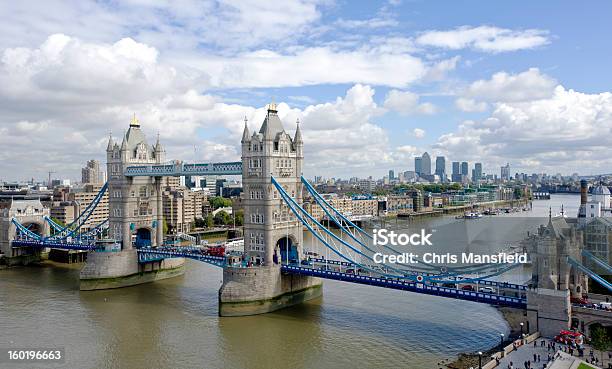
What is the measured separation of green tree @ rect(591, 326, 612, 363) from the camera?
27625 millimetres

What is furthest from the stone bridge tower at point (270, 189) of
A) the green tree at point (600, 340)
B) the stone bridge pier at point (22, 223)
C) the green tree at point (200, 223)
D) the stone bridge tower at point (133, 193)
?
the green tree at point (200, 223)

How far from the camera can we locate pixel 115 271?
2078 inches

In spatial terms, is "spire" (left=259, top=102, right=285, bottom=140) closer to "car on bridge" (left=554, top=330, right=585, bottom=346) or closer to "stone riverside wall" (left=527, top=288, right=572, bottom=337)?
"stone riverside wall" (left=527, top=288, right=572, bottom=337)

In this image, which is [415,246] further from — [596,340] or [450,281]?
[596,340]

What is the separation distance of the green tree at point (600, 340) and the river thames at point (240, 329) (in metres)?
6.12

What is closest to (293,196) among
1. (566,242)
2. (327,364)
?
(327,364)

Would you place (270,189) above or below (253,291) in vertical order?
above

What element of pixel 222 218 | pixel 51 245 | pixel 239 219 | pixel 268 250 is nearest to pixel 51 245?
pixel 51 245

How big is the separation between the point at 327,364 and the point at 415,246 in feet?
168

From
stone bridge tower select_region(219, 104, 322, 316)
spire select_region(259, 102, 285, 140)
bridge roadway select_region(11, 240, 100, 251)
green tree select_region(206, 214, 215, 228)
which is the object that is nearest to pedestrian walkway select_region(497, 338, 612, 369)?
stone bridge tower select_region(219, 104, 322, 316)

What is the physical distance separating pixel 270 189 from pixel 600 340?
84.1 ft

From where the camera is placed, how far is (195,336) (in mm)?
36469

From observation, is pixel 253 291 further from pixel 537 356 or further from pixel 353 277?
pixel 537 356

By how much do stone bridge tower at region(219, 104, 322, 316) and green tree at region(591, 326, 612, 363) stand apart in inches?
885
